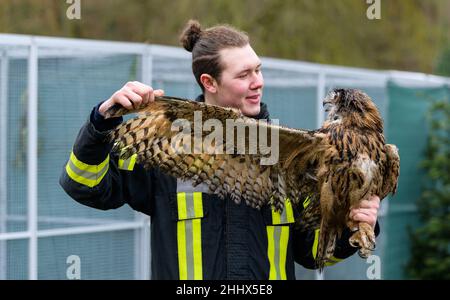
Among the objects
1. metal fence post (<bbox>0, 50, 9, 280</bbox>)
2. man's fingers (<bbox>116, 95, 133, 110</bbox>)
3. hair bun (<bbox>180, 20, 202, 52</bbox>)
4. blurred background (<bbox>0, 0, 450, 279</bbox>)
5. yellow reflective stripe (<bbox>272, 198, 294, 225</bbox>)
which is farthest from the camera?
blurred background (<bbox>0, 0, 450, 279</bbox>)

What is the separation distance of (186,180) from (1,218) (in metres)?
2.95

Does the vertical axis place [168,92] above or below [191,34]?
above

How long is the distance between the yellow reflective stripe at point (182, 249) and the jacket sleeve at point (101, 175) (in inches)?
7.4

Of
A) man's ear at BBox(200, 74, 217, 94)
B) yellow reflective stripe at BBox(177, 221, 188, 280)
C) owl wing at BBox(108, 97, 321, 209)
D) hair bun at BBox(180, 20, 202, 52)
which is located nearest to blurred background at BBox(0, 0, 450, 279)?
hair bun at BBox(180, 20, 202, 52)

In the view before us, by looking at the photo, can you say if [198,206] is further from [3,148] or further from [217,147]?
[3,148]

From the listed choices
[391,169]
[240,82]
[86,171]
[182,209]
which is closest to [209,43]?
[240,82]

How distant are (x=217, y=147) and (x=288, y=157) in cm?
40

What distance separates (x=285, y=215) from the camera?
4.56 m

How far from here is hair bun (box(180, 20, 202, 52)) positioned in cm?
490

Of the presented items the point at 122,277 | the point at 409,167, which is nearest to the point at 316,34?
the point at 409,167

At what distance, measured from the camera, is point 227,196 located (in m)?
4.45

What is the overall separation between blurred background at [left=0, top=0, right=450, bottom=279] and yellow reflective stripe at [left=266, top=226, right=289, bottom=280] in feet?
9.45

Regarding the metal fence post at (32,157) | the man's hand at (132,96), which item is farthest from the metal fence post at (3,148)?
the man's hand at (132,96)

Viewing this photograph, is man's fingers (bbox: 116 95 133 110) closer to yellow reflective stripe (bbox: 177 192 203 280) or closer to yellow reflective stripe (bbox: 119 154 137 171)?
yellow reflective stripe (bbox: 119 154 137 171)
